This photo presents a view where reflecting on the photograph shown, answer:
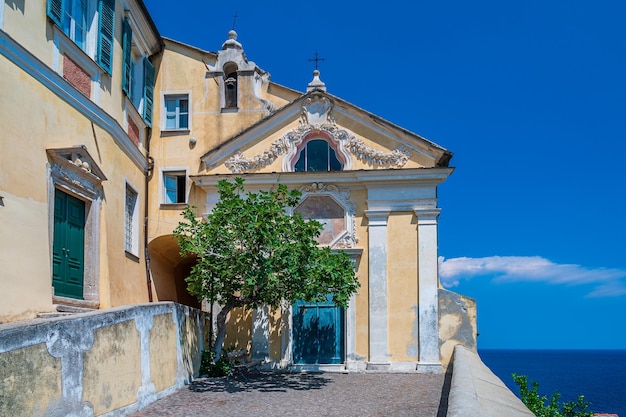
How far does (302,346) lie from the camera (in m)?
17.8

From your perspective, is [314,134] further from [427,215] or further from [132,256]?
[132,256]

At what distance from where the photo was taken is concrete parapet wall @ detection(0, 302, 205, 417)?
669 centimetres

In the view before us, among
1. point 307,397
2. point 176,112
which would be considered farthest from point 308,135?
point 307,397

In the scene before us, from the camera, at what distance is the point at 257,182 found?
59.7 ft

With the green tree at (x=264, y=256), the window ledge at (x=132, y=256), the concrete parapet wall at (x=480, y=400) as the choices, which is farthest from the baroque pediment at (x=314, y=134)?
the concrete parapet wall at (x=480, y=400)

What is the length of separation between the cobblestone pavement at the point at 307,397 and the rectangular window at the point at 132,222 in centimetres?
452

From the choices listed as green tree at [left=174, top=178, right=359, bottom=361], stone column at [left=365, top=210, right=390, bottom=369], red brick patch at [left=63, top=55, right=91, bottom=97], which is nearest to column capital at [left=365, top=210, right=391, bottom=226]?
stone column at [left=365, top=210, right=390, bottom=369]

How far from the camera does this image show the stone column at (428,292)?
17.1 m

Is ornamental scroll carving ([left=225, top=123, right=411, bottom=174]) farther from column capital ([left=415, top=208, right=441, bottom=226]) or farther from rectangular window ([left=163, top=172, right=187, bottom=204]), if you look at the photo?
column capital ([left=415, top=208, right=441, bottom=226])

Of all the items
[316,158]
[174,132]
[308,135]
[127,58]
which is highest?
[127,58]

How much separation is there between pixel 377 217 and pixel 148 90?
7068 mm

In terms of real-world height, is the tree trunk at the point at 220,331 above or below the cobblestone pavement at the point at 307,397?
above

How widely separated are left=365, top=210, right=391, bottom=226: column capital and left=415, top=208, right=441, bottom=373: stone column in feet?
2.68

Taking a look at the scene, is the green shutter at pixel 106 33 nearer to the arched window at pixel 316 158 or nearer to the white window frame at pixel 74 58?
the white window frame at pixel 74 58
